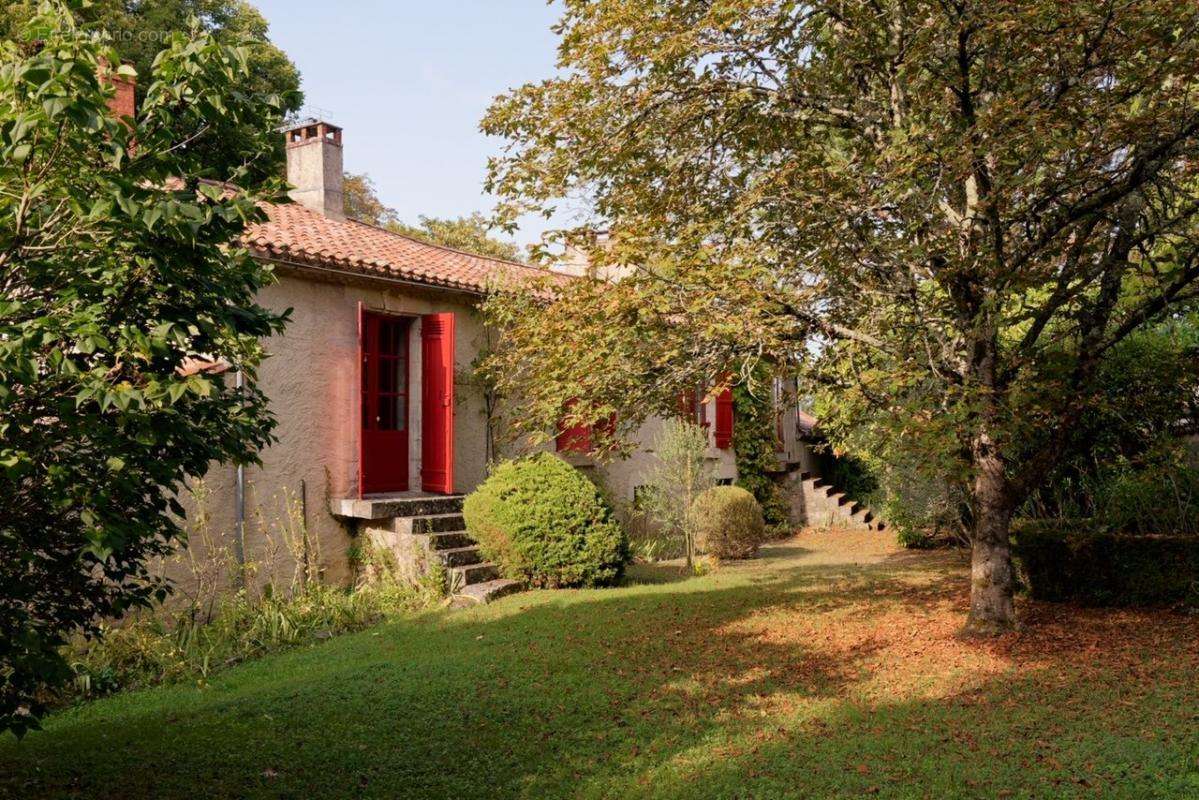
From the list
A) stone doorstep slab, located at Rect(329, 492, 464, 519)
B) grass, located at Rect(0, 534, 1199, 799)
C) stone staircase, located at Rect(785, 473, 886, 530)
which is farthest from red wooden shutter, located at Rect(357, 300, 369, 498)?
stone staircase, located at Rect(785, 473, 886, 530)

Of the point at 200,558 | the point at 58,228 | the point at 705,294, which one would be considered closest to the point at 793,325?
the point at 705,294

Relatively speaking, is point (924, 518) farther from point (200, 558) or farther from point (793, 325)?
point (200, 558)

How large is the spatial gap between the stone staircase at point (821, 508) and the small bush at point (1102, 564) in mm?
9638

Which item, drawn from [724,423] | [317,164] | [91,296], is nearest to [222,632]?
[91,296]

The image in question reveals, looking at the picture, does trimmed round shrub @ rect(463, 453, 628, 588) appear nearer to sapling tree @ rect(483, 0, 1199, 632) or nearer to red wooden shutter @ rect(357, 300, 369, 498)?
red wooden shutter @ rect(357, 300, 369, 498)

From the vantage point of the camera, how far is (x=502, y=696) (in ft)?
19.8

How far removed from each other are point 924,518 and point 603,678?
31.2 ft

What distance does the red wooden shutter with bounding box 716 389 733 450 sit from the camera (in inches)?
688

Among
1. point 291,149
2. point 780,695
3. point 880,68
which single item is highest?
point 291,149

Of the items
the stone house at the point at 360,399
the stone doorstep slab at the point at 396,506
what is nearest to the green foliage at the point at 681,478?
the stone house at the point at 360,399

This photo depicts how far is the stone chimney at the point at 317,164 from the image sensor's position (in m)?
12.4

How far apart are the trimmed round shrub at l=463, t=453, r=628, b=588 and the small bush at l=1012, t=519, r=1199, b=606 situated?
4.53 meters

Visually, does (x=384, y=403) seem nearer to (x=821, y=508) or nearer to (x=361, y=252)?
(x=361, y=252)

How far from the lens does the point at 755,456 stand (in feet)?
59.6
